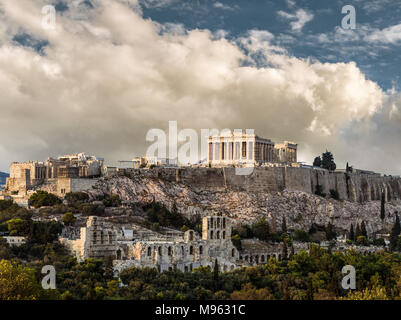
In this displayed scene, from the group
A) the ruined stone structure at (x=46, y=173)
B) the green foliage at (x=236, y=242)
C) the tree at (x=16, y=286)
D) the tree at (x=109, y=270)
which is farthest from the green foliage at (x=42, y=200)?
the tree at (x=16, y=286)

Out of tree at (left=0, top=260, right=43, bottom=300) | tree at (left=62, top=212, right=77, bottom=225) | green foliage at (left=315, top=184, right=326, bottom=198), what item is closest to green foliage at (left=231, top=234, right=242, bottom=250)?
tree at (left=62, top=212, right=77, bottom=225)

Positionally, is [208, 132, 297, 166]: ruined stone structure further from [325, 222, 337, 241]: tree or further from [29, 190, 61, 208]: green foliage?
[29, 190, 61, 208]: green foliage

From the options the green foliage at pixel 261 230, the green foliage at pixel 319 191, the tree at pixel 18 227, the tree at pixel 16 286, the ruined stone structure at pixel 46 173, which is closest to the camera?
the tree at pixel 16 286

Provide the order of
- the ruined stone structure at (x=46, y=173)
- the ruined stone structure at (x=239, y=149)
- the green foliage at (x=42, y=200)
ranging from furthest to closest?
1. the ruined stone structure at (x=239, y=149)
2. the ruined stone structure at (x=46, y=173)
3. the green foliage at (x=42, y=200)

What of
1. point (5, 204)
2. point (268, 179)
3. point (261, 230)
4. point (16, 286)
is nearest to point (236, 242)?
point (261, 230)

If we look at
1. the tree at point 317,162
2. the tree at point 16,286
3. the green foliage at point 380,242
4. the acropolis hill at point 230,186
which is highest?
the tree at point 317,162

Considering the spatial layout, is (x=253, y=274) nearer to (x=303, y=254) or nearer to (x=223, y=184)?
(x=303, y=254)

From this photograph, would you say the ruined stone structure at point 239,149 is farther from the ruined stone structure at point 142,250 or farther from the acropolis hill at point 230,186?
the ruined stone structure at point 142,250
